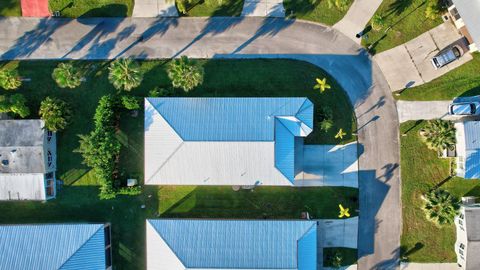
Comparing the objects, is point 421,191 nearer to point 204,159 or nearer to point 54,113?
point 204,159

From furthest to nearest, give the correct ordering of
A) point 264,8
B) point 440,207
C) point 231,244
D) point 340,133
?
point 264,8 < point 340,133 < point 231,244 < point 440,207

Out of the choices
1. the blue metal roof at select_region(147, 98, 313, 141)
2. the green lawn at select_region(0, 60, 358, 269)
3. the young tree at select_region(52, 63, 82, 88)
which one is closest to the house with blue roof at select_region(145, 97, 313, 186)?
the blue metal roof at select_region(147, 98, 313, 141)

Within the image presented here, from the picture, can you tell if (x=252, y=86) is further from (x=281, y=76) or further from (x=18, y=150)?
(x=18, y=150)

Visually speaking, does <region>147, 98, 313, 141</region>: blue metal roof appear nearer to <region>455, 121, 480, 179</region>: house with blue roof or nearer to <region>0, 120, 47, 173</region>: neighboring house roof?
<region>0, 120, 47, 173</region>: neighboring house roof

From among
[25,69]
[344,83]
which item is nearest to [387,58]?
[344,83]

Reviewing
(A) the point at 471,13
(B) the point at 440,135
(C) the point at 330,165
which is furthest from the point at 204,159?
(A) the point at 471,13

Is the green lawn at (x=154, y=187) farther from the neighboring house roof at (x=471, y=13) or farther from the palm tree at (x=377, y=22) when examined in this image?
the neighboring house roof at (x=471, y=13)

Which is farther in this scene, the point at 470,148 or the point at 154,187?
the point at 154,187
